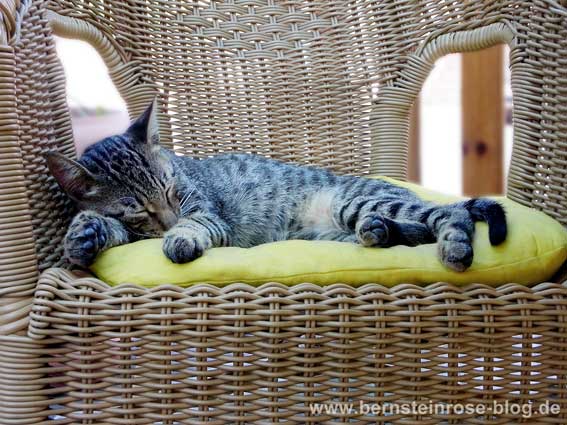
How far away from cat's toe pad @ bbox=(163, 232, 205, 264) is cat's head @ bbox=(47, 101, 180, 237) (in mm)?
316

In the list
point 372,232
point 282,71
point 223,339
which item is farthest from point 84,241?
point 282,71

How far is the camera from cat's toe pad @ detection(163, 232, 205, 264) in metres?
1.28

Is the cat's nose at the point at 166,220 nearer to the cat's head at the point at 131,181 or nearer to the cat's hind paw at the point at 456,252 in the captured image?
the cat's head at the point at 131,181

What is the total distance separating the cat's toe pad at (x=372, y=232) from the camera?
A: 4.44 feet

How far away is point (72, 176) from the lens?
145cm

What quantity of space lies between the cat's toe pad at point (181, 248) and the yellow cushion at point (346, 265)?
0.05 ft

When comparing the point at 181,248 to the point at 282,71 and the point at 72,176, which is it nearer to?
the point at 72,176

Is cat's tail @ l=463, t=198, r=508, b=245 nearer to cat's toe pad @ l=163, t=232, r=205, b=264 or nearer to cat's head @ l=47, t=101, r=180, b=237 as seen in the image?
cat's toe pad @ l=163, t=232, r=205, b=264

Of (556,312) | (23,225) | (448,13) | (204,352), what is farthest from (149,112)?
(556,312)

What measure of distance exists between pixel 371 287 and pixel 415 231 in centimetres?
38

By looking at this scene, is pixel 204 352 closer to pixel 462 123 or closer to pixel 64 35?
pixel 64 35

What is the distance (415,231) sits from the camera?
1503 mm

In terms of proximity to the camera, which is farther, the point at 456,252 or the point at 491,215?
the point at 491,215

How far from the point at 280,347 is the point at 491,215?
62cm
